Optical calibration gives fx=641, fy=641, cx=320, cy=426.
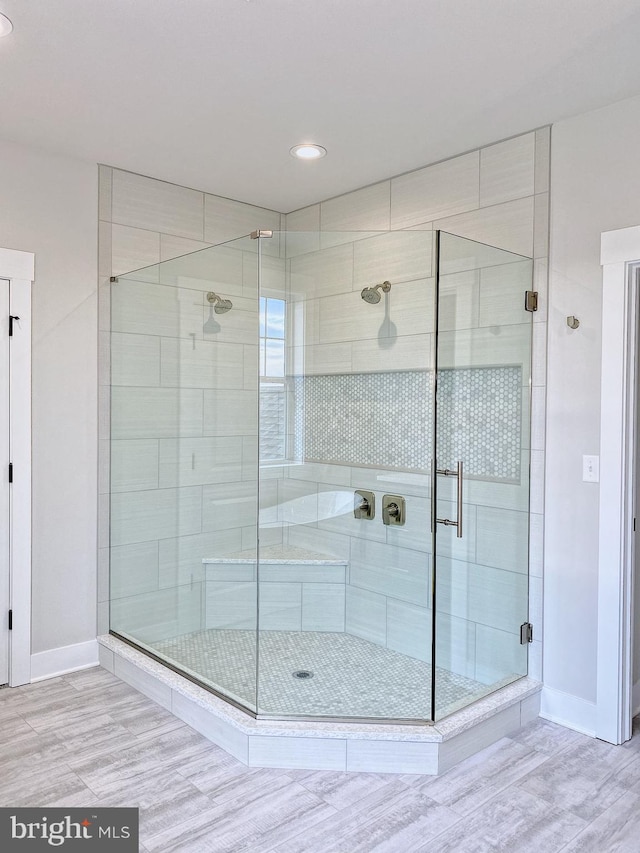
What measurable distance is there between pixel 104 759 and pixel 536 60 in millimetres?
3011

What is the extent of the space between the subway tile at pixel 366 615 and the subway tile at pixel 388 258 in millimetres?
1268

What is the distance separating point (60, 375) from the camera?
10.5 ft

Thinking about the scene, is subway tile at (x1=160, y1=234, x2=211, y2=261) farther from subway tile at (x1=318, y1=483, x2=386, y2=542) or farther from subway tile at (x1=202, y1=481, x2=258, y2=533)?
subway tile at (x1=318, y1=483, x2=386, y2=542)

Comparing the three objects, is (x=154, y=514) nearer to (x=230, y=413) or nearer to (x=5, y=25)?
(x=230, y=413)

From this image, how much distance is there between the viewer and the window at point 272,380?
8.15 ft

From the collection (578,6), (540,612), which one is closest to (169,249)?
(578,6)

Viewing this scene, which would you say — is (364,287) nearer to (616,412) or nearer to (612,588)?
(616,412)

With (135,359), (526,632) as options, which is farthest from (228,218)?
(526,632)

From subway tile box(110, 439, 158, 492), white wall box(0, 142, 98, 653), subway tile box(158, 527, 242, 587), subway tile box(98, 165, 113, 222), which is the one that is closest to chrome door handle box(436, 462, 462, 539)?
subway tile box(158, 527, 242, 587)

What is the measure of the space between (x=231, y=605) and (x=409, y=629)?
Result: 29.6 inches

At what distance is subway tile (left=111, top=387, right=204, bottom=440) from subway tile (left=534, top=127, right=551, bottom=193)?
1.75 metres

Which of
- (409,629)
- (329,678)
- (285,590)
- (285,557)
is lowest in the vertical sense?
(329,678)

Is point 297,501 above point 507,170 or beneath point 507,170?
beneath

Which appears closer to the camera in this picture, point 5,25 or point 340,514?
point 5,25
